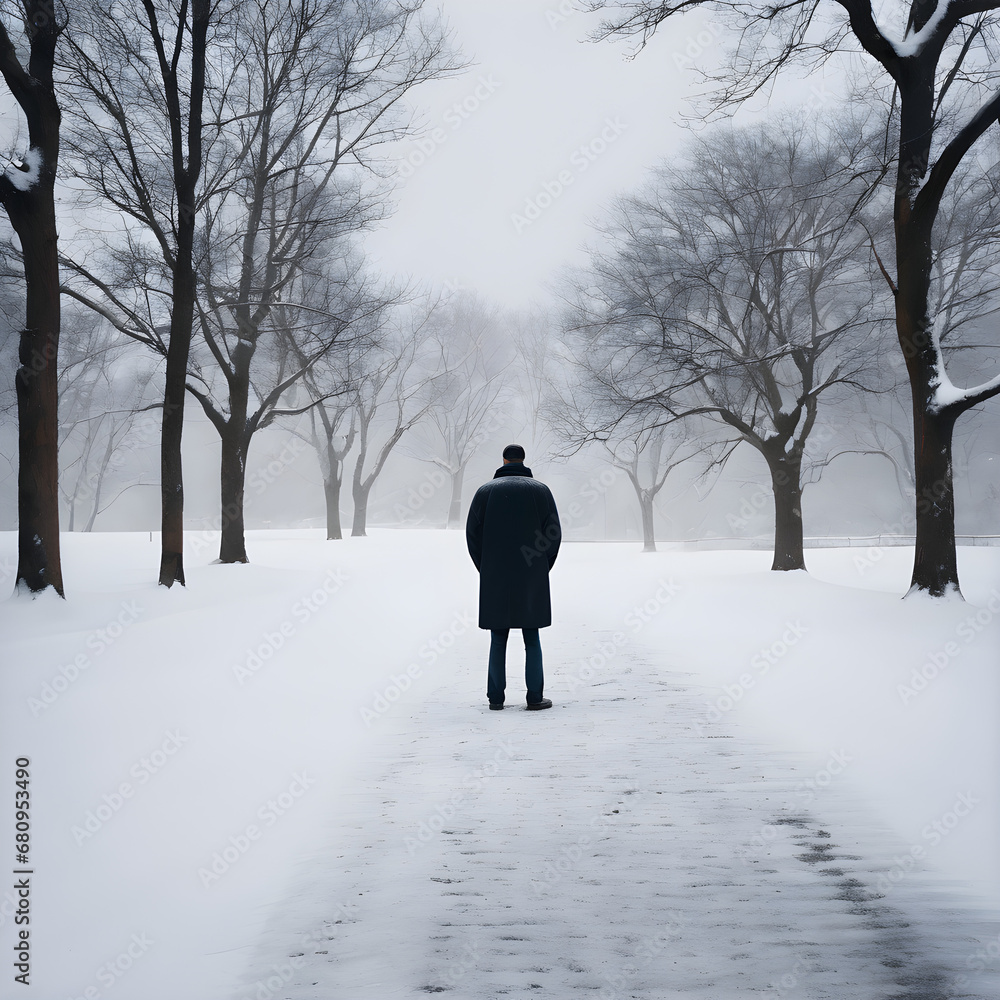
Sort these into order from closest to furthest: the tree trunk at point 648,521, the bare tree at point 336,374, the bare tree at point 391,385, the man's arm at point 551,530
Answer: the man's arm at point 551,530, the bare tree at point 336,374, the bare tree at point 391,385, the tree trunk at point 648,521

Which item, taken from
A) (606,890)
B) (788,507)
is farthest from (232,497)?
(606,890)

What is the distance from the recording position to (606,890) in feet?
10.3

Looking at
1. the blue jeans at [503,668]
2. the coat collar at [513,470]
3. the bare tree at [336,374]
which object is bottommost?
the blue jeans at [503,668]

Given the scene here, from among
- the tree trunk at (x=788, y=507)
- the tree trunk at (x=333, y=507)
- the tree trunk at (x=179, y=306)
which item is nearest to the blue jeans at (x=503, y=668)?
the tree trunk at (x=179, y=306)

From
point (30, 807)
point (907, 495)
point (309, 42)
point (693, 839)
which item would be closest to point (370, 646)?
point (30, 807)

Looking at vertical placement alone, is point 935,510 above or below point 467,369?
below

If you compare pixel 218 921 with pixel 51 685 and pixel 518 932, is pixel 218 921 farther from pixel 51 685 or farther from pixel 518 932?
pixel 51 685

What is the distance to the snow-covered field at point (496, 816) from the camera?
267cm

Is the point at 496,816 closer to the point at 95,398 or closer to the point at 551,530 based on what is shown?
the point at 551,530

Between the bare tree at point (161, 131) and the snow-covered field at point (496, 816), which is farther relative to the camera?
the bare tree at point (161, 131)

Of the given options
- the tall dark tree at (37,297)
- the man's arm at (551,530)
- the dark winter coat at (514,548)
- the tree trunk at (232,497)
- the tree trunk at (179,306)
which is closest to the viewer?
the dark winter coat at (514,548)

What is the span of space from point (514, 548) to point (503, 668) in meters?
0.96

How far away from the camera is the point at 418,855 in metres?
3.49

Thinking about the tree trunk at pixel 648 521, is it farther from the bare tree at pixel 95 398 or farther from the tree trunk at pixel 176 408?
the tree trunk at pixel 176 408
